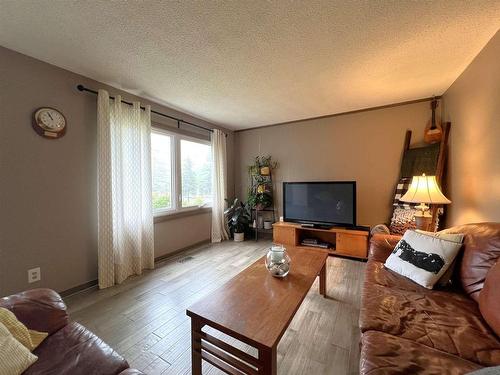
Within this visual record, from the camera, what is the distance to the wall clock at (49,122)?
1908mm

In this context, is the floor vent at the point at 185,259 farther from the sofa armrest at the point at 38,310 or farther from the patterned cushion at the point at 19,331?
the patterned cushion at the point at 19,331

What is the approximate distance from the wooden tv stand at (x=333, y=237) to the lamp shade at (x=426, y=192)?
85 centimetres

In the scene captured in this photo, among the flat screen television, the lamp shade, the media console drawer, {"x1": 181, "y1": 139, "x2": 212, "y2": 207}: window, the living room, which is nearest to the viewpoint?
the living room

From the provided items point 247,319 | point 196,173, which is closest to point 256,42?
point 247,319

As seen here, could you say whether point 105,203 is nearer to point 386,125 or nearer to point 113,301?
point 113,301

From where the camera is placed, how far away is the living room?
109 cm

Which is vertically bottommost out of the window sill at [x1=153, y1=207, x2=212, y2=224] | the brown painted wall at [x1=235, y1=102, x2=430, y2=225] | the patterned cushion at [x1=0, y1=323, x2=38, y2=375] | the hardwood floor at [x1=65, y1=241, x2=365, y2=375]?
the hardwood floor at [x1=65, y1=241, x2=365, y2=375]

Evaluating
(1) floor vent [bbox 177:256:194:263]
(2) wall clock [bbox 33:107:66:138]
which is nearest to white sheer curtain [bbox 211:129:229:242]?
(1) floor vent [bbox 177:256:194:263]

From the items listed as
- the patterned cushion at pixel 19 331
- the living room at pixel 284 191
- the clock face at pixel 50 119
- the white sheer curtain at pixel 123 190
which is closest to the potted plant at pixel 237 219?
the living room at pixel 284 191

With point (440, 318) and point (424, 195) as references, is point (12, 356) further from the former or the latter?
point (424, 195)

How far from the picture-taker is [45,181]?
6.48 ft

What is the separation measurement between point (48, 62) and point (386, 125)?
13.5 feet

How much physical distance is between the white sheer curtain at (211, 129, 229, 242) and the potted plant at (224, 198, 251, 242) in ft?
0.37

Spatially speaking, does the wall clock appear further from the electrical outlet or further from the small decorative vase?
the small decorative vase
